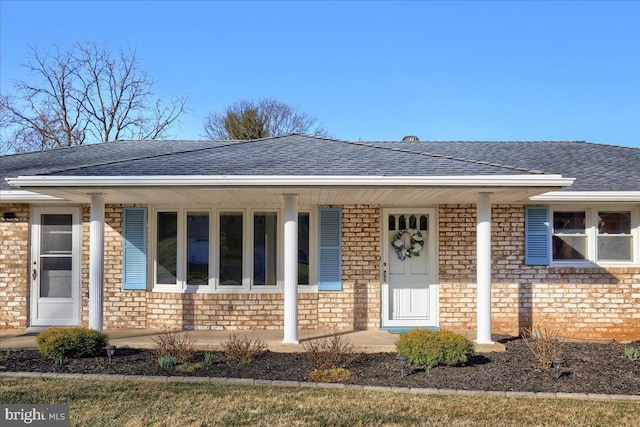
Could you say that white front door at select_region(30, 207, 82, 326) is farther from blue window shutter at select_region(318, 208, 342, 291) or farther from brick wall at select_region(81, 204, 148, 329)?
blue window shutter at select_region(318, 208, 342, 291)

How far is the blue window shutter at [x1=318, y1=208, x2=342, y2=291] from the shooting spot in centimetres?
947

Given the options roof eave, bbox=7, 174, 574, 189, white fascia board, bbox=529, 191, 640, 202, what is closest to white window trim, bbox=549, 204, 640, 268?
white fascia board, bbox=529, 191, 640, 202

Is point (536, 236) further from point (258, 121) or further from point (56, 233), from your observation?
point (258, 121)

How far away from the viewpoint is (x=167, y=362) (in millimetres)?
6598

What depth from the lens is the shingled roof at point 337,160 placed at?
7.42 m

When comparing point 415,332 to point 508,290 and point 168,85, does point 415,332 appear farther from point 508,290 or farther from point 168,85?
point 168,85

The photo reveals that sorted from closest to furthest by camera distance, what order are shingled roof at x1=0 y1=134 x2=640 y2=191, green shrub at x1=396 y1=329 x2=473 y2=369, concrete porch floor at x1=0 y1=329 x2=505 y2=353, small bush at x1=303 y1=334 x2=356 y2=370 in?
small bush at x1=303 y1=334 x2=356 y2=370, green shrub at x1=396 y1=329 x2=473 y2=369, shingled roof at x1=0 y1=134 x2=640 y2=191, concrete porch floor at x1=0 y1=329 x2=505 y2=353

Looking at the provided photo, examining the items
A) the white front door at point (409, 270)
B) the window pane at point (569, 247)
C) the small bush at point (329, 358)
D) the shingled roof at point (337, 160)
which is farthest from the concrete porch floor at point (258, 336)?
the shingled roof at point (337, 160)

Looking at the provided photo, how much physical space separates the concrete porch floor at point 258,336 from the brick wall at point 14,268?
30cm

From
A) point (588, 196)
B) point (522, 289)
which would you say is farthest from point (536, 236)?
point (588, 196)

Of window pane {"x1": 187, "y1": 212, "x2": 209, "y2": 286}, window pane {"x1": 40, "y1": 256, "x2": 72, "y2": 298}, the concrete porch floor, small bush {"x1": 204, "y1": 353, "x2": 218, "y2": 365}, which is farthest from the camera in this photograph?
window pane {"x1": 40, "y1": 256, "x2": 72, "y2": 298}

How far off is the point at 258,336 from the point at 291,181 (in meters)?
3.01

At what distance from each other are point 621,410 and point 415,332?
249cm

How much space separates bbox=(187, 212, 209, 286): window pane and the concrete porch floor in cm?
97
